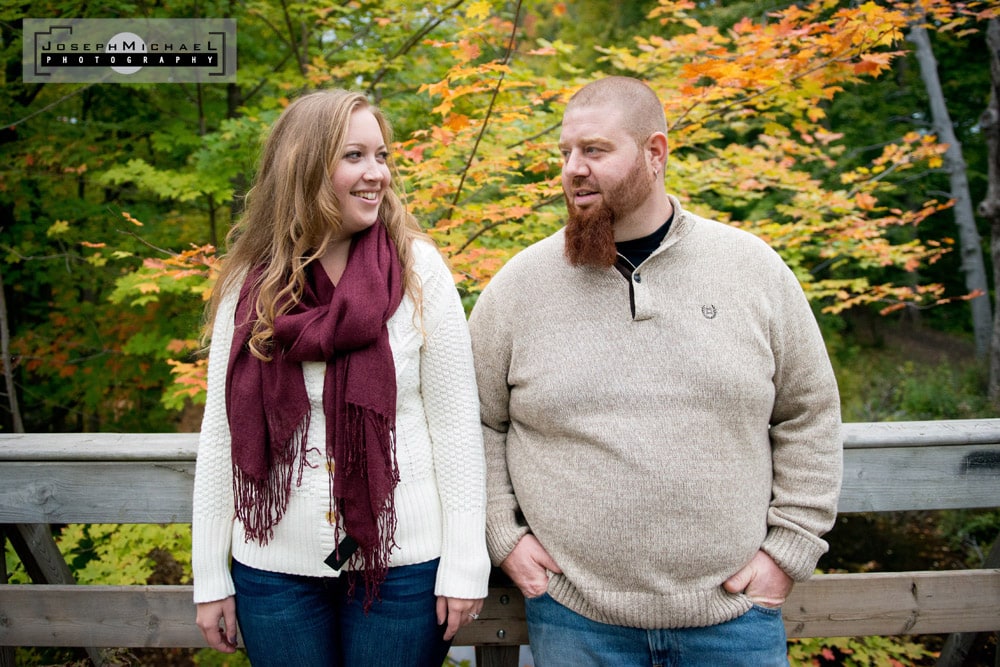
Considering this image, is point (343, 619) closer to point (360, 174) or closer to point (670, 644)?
point (670, 644)

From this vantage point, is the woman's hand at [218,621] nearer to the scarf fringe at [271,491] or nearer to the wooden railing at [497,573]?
the scarf fringe at [271,491]

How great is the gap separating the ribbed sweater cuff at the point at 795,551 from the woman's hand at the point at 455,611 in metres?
0.73

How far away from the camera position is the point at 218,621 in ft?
5.98

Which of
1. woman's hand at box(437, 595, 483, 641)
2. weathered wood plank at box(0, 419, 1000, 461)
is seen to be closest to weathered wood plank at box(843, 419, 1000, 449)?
weathered wood plank at box(0, 419, 1000, 461)

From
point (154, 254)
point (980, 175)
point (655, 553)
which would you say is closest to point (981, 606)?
point (655, 553)

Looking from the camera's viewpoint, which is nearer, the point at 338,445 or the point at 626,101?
the point at 338,445

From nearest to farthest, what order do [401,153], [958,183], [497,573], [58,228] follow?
[497,573]
[401,153]
[58,228]
[958,183]

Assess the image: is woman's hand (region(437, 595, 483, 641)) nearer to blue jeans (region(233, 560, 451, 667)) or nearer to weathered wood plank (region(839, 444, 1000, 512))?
blue jeans (region(233, 560, 451, 667))

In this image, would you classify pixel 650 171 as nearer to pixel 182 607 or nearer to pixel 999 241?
pixel 182 607

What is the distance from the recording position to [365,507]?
67.4 inches

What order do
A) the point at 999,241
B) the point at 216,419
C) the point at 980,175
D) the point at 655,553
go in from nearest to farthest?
the point at 655,553
the point at 216,419
the point at 999,241
the point at 980,175

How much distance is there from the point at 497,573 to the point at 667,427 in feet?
2.38

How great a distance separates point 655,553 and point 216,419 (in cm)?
114

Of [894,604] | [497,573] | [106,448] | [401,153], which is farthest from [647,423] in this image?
[401,153]
